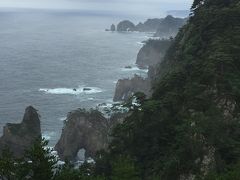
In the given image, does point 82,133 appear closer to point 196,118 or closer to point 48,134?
point 48,134

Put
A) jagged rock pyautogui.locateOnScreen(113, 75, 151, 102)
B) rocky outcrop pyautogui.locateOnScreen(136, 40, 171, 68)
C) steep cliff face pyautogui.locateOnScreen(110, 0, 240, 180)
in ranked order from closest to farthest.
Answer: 1. steep cliff face pyautogui.locateOnScreen(110, 0, 240, 180)
2. jagged rock pyautogui.locateOnScreen(113, 75, 151, 102)
3. rocky outcrop pyautogui.locateOnScreen(136, 40, 171, 68)

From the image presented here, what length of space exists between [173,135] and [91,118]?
40320 mm

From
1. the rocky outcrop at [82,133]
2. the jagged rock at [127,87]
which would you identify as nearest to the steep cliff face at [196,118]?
the rocky outcrop at [82,133]

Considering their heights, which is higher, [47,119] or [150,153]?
[150,153]

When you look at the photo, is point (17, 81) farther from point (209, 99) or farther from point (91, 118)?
point (209, 99)

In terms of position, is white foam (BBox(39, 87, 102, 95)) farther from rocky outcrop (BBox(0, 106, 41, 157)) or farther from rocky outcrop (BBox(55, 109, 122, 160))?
rocky outcrop (BBox(0, 106, 41, 157))

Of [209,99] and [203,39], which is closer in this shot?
[209,99]

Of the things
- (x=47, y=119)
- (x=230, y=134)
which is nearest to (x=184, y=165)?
(x=230, y=134)

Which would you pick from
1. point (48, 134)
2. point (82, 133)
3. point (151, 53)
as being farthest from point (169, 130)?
point (151, 53)

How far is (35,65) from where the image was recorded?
607ft

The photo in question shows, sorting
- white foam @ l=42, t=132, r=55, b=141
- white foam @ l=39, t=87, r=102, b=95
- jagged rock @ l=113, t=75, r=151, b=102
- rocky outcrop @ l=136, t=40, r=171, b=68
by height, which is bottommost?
white foam @ l=42, t=132, r=55, b=141

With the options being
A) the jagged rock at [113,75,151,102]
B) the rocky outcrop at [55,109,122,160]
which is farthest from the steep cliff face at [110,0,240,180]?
the jagged rock at [113,75,151,102]

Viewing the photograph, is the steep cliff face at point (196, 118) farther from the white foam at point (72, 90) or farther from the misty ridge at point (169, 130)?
the white foam at point (72, 90)

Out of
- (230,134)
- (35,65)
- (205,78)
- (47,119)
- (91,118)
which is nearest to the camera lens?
(230,134)
